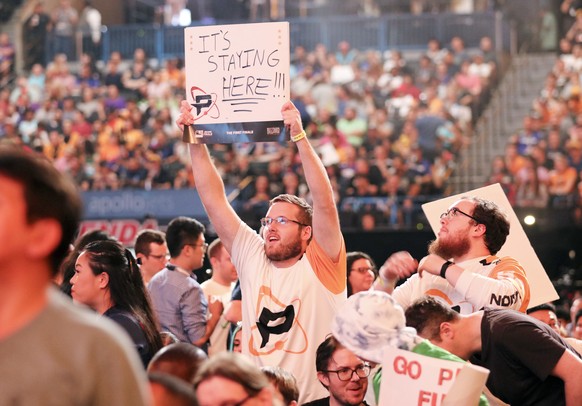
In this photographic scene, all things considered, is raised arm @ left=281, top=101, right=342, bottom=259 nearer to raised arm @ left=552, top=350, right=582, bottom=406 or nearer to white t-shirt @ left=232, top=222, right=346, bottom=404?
white t-shirt @ left=232, top=222, right=346, bottom=404

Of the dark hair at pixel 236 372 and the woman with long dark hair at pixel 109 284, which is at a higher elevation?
the dark hair at pixel 236 372

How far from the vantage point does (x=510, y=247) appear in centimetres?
555

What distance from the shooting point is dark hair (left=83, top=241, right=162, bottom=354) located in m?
4.70

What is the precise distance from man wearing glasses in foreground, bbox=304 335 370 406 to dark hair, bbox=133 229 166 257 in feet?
8.60

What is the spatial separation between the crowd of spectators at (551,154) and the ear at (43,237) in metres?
11.2

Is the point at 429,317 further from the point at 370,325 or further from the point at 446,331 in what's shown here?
the point at 370,325

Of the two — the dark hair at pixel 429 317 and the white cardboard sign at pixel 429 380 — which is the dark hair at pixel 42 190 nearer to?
the white cardboard sign at pixel 429 380

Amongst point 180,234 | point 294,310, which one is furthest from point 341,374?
point 180,234

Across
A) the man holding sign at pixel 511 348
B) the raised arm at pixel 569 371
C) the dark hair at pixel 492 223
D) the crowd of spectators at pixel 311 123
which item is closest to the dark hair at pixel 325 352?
the man holding sign at pixel 511 348

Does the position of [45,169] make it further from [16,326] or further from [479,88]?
[479,88]

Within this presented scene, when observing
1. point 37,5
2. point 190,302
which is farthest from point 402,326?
point 37,5

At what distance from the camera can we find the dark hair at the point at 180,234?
6.60 meters

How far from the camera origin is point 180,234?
6637 millimetres

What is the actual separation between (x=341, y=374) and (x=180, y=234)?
8.03 ft
